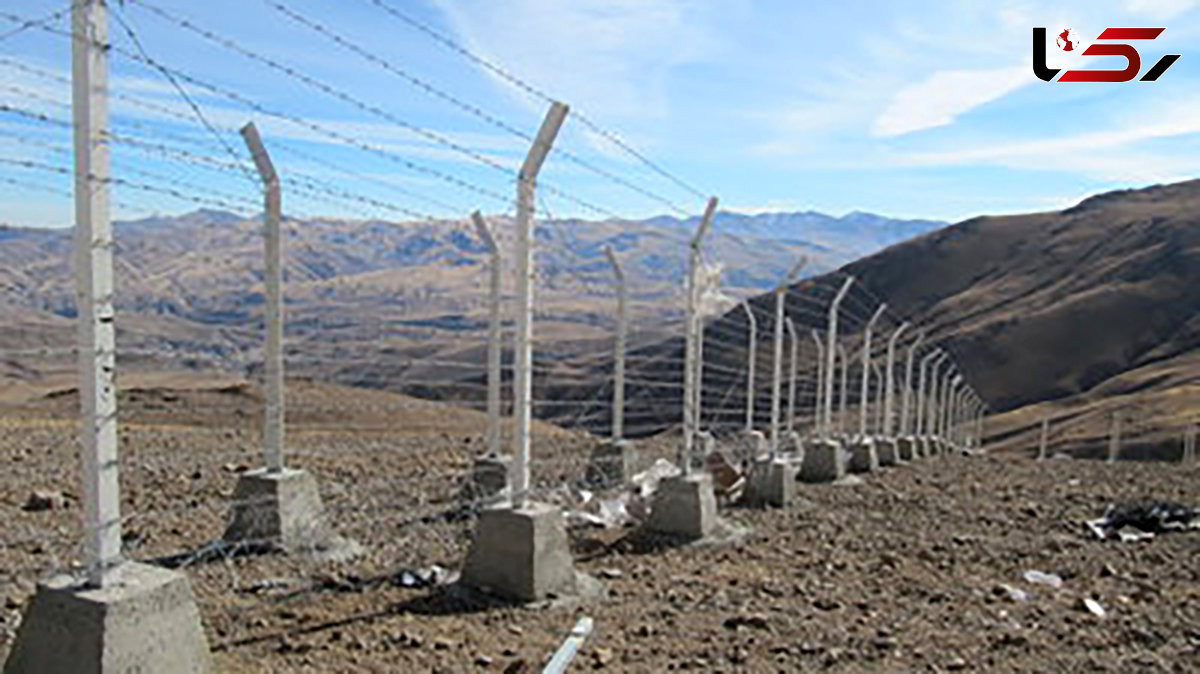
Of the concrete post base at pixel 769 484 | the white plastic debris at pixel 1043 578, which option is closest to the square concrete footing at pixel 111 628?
the white plastic debris at pixel 1043 578

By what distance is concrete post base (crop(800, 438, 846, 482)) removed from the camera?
14.0 metres

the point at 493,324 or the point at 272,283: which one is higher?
the point at 272,283

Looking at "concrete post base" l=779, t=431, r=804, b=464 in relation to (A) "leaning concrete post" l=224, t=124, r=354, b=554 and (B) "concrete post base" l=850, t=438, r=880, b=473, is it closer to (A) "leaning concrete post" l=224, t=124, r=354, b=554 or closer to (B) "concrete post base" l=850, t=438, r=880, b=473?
(B) "concrete post base" l=850, t=438, r=880, b=473

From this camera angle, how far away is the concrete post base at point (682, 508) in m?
8.21

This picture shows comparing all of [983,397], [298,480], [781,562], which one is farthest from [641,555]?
[983,397]

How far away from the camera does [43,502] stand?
7.92m

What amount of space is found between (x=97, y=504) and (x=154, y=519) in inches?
168

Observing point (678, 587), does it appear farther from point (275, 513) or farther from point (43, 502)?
point (43, 502)

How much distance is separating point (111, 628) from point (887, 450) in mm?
18278

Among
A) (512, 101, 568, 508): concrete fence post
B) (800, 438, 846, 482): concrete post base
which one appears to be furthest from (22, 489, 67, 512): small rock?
(800, 438, 846, 482): concrete post base

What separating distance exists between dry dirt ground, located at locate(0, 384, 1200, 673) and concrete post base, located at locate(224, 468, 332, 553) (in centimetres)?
15

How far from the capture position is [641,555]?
7.64 m

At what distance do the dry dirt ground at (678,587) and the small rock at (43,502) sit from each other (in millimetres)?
70

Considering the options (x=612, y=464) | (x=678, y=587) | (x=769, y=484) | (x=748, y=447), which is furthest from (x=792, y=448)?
(x=678, y=587)
